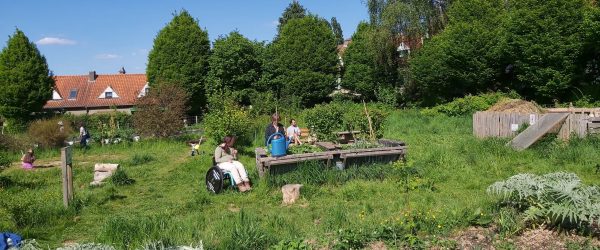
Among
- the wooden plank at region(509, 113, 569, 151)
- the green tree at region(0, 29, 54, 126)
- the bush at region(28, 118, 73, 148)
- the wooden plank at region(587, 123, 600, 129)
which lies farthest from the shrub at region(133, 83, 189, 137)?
the green tree at region(0, 29, 54, 126)

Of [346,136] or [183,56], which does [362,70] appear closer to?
[183,56]

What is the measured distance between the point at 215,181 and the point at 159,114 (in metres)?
12.4

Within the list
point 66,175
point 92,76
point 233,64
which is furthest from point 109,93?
point 66,175

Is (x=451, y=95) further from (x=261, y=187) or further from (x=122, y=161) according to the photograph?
(x=261, y=187)

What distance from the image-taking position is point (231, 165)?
9.94m

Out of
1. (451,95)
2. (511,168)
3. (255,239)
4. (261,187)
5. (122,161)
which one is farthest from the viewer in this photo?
(451,95)

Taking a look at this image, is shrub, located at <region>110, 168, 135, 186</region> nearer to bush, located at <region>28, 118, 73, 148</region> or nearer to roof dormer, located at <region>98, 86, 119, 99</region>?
bush, located at <region>28, 118, 73, 148</region>

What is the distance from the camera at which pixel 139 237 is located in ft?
19.7

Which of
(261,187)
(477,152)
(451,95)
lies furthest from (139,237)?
(451,95)

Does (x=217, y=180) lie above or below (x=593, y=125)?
below

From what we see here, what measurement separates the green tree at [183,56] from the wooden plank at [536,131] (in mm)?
27427

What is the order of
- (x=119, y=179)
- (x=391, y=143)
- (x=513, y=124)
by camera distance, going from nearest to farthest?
(x=119, y=179), (x=391, y=143), (x=513, y=124)

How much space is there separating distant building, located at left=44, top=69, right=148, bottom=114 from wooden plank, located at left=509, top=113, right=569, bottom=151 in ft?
126

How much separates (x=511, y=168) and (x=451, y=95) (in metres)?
22.3
